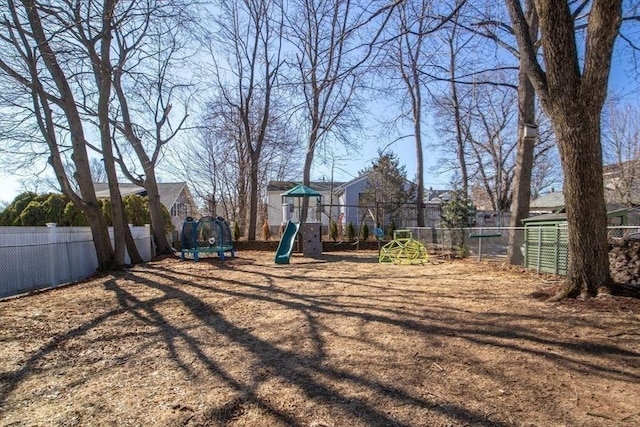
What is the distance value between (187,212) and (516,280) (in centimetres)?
3561

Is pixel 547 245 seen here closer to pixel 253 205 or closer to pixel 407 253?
pixel 407 253

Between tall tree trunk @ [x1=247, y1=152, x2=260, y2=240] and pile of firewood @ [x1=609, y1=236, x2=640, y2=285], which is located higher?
tall tree trunk @ [x1=247, y1=152, x2=260, y2=240]

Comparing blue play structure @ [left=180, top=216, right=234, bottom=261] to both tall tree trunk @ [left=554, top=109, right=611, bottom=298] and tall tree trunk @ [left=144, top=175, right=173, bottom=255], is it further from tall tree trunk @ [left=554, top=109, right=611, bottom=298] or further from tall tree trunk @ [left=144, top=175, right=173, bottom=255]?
tall tree trunk @ [left=554, top=109, right=611, bottom=298]

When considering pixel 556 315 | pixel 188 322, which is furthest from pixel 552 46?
pixel 188 322

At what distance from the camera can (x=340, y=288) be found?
728 centimetres

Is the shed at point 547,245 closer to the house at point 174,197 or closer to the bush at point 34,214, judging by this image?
the bush at point 34,214

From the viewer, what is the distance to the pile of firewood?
19.8 feet

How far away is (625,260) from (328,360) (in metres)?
5.06

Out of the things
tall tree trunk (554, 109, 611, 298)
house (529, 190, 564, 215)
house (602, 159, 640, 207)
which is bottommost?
tall tree trunk (554, 109, 611, 298)

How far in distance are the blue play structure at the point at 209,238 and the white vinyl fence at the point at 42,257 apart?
284 cm

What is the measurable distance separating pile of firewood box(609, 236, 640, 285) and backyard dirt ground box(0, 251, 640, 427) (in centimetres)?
110

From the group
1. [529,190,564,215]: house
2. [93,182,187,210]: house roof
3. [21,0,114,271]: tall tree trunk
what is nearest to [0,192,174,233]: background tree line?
[21,0,114,271]: tall tree trunk

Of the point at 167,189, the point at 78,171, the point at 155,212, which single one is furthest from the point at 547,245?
the point at 167,189

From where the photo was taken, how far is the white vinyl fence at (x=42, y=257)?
329 inches
